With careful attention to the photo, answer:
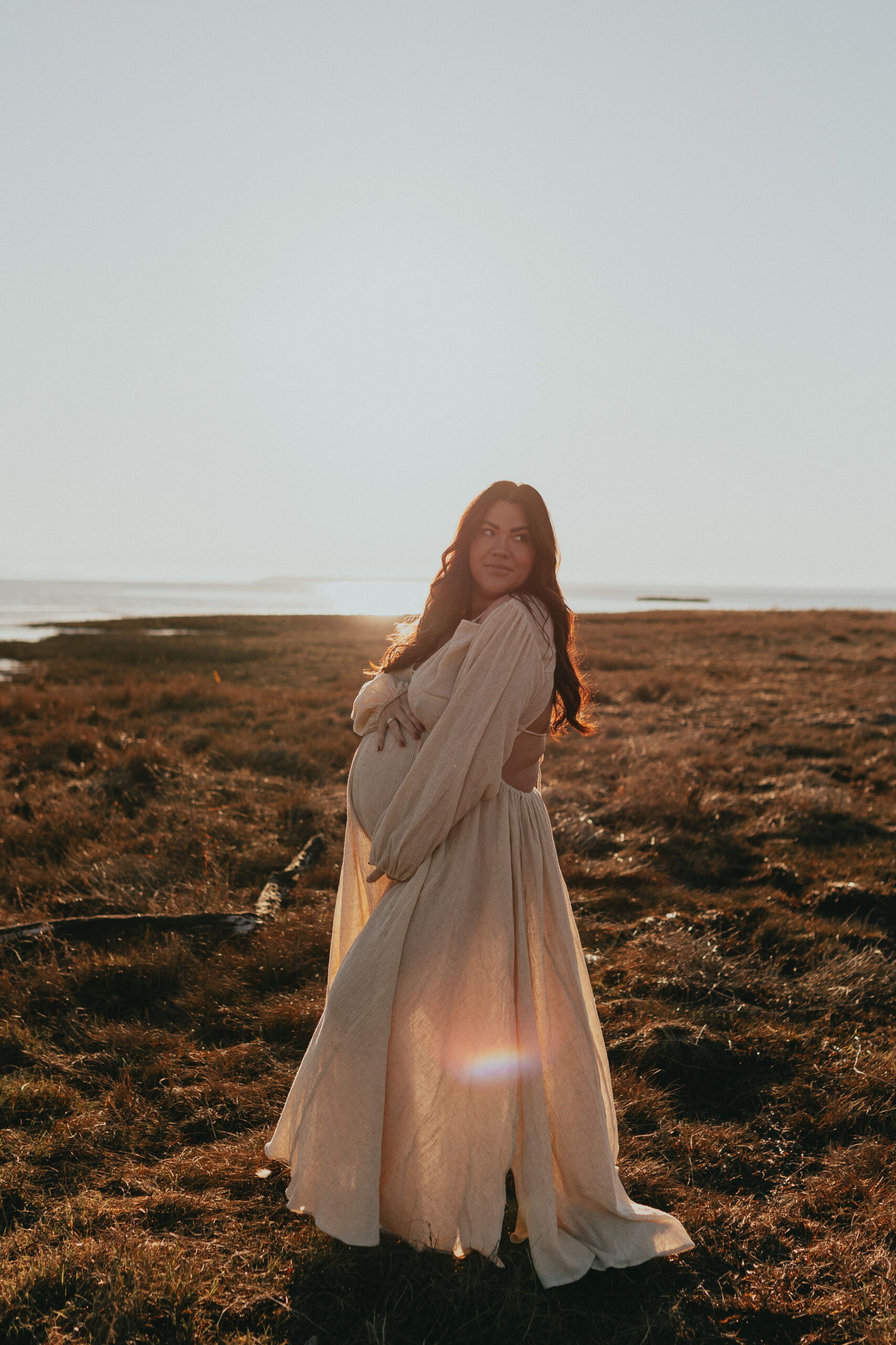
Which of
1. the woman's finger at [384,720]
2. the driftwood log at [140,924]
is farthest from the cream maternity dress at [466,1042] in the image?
the driftwood log at [140,924]

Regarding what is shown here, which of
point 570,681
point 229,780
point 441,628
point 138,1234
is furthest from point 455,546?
point 229,780

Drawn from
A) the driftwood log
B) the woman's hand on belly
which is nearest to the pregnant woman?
the woman's hand on belly

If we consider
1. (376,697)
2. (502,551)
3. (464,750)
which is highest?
(502,551)

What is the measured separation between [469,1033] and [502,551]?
5.51 feet

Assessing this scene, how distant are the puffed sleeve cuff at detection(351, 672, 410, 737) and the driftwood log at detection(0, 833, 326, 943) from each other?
8.91ft

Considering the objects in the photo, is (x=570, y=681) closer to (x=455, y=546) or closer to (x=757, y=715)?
(x=455, y=546)

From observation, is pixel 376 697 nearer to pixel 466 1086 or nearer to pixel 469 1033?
pixel 469 1033

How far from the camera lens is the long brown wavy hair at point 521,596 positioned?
122 inches

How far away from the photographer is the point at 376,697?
3.18m

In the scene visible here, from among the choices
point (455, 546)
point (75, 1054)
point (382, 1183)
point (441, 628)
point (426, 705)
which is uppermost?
point (455, 546)

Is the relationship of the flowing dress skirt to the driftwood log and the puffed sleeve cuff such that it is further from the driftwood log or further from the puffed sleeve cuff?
the driftwood log

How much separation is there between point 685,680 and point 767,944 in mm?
13005

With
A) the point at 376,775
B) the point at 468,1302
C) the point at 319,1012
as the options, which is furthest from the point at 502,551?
Answer: the point at 319,1012

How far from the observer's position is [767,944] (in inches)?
214
